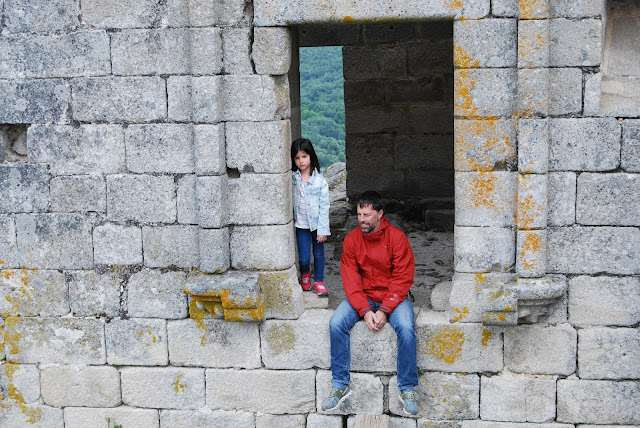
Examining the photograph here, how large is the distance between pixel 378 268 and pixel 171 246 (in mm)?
1489

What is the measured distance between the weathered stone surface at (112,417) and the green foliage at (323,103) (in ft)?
36.2

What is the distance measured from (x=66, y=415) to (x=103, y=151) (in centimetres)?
206

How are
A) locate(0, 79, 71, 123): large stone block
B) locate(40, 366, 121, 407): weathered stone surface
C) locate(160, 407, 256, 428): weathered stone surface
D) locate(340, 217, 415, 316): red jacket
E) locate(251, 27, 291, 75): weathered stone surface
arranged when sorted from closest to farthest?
locate(251, 27, 291, 75): weathered stone surface → locate(340, 217, 415, 316): red jacket → locate(0, 79, 71, 123): large stone block → locate(160, 407, 256, 428): weathered stone surface → locate(40, 366, 121, 407): weathered stone surface

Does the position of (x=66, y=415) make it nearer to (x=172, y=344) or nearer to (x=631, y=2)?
(x=172, y=344)

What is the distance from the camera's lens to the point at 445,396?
20.5 feet

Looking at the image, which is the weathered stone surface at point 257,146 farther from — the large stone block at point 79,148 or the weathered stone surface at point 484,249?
the weathered stone surface at point 484,249

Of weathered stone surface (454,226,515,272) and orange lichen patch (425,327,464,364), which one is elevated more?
weathered stone surface (454,226,515,272)

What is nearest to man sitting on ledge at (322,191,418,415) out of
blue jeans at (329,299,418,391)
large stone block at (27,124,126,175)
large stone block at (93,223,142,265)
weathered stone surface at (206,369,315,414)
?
blue jeans at (329,299,418,391)

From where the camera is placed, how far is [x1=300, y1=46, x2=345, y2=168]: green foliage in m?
18.2

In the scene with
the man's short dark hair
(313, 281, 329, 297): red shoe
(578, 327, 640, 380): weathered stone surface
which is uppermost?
the man's short dark hair

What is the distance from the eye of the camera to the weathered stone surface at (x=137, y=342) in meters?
6.48

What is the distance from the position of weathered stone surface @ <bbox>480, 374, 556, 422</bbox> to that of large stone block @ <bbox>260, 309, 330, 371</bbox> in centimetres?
85

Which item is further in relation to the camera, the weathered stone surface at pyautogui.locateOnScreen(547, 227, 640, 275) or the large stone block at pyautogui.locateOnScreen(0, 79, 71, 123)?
the large stone block at pyautogui.locateOnScreen(0, 79, 71, 123)

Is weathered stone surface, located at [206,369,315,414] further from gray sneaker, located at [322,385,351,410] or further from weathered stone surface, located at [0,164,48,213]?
weathered stone surface, located at [0,164,48,213]
